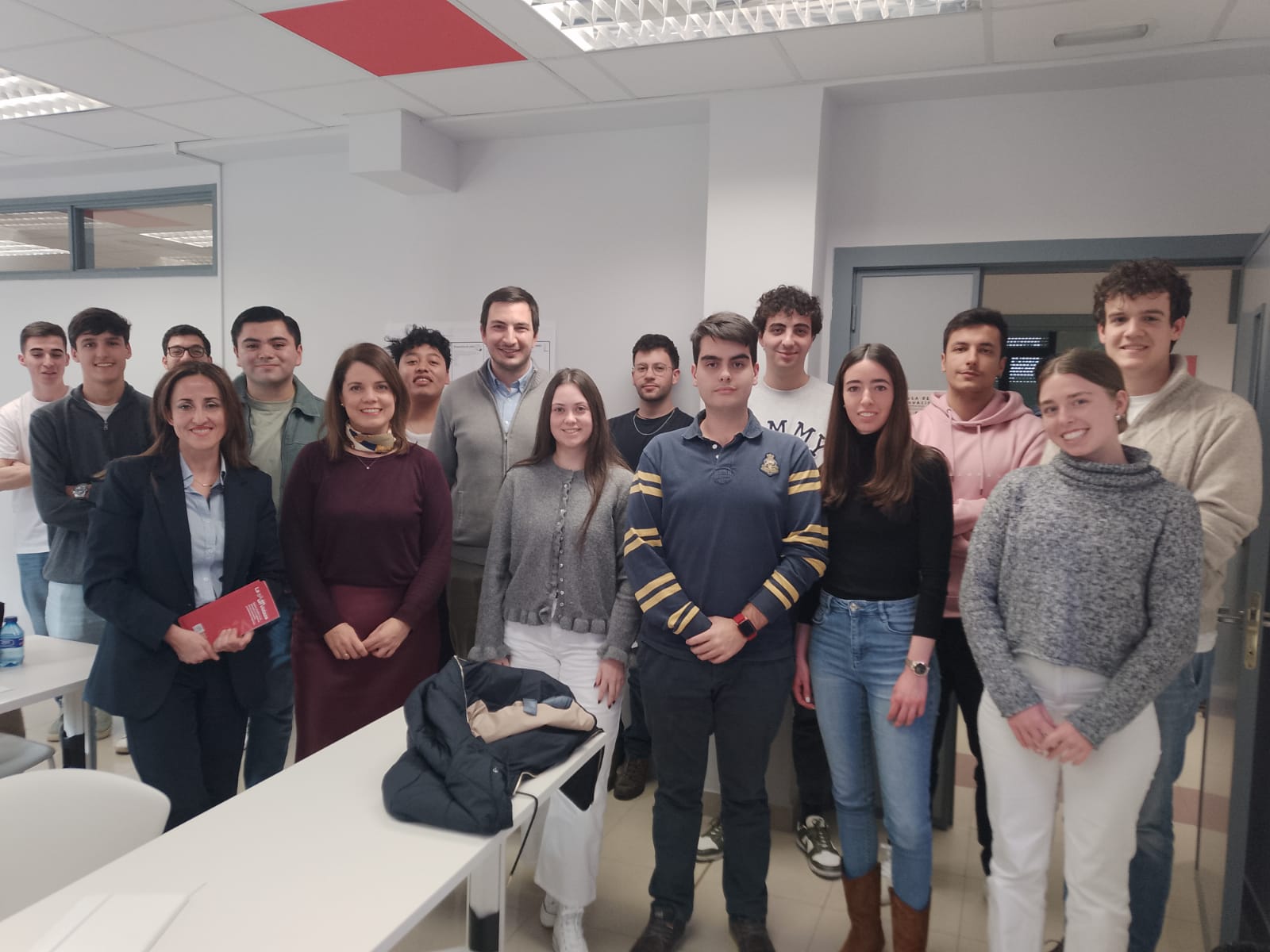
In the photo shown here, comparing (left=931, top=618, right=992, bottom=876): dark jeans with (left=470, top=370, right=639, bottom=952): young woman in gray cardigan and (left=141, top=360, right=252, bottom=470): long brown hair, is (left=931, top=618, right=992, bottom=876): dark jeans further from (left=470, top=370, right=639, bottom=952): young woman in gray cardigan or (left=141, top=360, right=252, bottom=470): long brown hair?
(left=141, top=360, right=252, bottom=470): long brown hair

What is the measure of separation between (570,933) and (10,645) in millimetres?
1781

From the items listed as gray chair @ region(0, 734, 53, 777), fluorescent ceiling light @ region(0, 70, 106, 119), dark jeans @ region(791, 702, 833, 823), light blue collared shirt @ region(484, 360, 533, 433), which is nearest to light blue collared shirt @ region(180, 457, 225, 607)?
gray chair @ region(0, 734, 53, 777)

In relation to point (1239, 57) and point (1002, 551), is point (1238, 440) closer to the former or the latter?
point (1002, 551)

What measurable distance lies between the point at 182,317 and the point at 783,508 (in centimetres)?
443

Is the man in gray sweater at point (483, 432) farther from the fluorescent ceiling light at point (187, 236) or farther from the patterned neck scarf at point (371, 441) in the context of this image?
the fluorescent ceiling light at point (187, 236)

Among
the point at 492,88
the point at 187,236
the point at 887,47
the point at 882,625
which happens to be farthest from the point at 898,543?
the point at 187,236

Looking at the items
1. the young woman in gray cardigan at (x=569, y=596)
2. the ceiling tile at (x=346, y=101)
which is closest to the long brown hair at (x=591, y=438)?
the young woman in gray cardigan at (x=569, y=596)

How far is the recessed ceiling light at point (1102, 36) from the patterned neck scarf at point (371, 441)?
9.00 ft

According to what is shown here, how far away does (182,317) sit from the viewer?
196 inches

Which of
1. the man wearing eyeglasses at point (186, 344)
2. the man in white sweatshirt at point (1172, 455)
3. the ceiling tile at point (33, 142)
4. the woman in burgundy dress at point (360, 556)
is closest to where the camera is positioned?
the man in white sweatshirt at point (1172, 455)

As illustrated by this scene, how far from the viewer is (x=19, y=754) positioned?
7.63 ft

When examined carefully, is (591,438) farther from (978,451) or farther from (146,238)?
(146,238)

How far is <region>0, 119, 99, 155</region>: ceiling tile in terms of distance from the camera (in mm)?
4316

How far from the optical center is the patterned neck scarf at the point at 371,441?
234 centimetres
